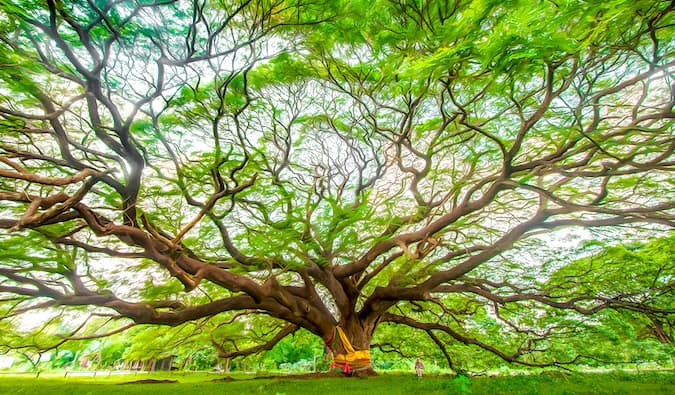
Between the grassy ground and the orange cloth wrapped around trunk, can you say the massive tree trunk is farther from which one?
the grassy ground

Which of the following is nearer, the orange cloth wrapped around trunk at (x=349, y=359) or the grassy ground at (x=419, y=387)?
the grassy ground at (x=419, y=387)

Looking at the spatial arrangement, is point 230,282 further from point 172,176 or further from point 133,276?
point 133,276

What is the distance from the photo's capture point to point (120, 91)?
495 centimetres

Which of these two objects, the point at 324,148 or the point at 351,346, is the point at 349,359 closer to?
the point at 351,346

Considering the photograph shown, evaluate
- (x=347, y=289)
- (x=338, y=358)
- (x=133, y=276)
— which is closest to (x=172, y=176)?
(x=133, y=276)

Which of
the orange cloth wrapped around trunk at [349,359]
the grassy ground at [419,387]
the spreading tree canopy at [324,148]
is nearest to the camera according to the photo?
the spreading tree canopy at [324,148]

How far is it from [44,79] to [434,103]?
6.73 meters

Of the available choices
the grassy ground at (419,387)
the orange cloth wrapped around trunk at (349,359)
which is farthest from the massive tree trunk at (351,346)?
the grassy ground at (419,387)

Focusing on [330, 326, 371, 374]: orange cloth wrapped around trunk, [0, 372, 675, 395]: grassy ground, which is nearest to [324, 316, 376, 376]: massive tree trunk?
[330, 326, 371, 374]: orange cloth wrapped around trunk

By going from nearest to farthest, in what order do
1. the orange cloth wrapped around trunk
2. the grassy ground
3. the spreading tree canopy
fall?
the spreading tree canopy < the grassy ground < the orange cloth wrapped around trunk

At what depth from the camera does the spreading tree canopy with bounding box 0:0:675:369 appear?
3.68 meters

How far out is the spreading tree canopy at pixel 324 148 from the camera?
368 centimetres

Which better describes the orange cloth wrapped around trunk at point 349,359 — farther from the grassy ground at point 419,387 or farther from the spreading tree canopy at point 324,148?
the grassy ground at point 419,387

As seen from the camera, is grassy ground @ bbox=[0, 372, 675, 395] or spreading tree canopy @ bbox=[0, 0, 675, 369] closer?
spreading tree canopy @ bbox=[0, 0, 675, 369]
